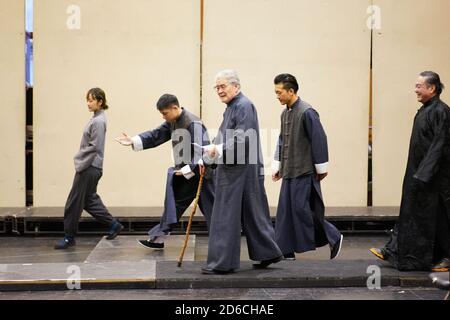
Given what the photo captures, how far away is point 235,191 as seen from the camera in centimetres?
554

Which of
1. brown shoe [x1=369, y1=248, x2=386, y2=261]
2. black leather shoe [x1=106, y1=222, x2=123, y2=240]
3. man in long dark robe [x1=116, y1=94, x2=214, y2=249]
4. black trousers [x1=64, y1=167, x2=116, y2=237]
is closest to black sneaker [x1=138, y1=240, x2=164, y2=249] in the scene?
man in long dark robe [x1=116, y1=94, x2=214, y2=249]

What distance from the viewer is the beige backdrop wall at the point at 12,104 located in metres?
8.59

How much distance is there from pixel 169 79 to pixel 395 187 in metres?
2.98

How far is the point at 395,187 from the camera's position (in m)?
9.04

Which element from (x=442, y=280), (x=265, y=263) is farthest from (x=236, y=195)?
(x=442, y=280)

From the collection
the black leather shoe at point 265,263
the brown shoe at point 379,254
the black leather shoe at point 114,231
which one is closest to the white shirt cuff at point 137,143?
the black leather shoe at point 114,231

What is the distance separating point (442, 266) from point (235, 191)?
Answer: 1.68 m

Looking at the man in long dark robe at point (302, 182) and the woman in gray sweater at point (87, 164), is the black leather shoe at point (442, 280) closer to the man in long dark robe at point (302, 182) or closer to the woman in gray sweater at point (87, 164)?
the man in long dark robe at point (302, 182)

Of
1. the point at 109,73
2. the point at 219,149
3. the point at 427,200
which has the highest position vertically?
the point at 109,73

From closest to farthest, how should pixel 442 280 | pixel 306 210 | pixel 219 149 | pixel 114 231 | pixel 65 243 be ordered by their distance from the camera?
pixel 442 280, pixel 219 149, pixel 306 210, pixel 65 243, pixel 114 231

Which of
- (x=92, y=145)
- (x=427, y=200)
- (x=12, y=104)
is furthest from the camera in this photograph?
(x=12, y=104)

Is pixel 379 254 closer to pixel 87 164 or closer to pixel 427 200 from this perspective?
pixel 427 200

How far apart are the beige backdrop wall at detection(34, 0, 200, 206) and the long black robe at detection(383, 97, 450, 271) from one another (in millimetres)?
3624

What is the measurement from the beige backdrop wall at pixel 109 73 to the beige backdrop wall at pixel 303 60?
0.31 metres
